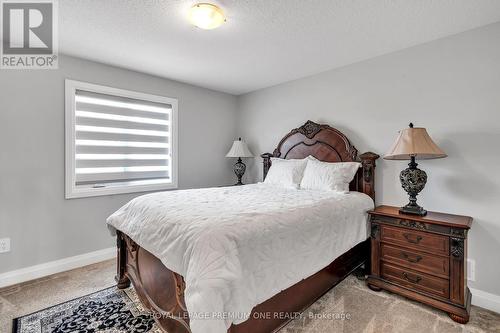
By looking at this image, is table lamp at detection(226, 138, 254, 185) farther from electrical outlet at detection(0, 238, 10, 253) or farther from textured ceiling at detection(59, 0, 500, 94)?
electrical outlet at detection(0, 238, 10, 253)

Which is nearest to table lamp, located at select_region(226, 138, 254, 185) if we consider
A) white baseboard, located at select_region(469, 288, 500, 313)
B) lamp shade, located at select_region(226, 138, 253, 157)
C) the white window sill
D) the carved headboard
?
lamp shade, located at select_region(226, 138, 253, 157)

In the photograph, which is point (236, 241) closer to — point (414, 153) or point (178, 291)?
point (178, 291)

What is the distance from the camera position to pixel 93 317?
6.20ft

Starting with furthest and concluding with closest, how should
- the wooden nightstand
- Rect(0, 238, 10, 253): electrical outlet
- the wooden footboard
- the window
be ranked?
the window, Rect(0, 238, 10, 253): electrical outlet, the wooden nightstand, the wooden footboard

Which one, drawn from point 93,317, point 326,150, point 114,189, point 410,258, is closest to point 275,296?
point 410,258

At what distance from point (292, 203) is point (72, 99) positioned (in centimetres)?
271

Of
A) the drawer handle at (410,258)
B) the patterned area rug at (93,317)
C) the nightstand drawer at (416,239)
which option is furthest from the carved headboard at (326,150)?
the patterned area rug at (93,317)

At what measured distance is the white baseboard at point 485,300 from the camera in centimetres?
203

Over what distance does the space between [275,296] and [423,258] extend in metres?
1.38

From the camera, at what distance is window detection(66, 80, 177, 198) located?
2811mm

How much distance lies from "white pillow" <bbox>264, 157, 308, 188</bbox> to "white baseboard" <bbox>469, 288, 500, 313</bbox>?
→ 187 centimetres

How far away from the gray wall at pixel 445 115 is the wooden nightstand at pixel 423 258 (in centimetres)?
22

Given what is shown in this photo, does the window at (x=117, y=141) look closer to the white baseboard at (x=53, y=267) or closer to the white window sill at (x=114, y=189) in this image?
the white window sill at (x=114, y=189)

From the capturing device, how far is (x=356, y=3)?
182 cm
